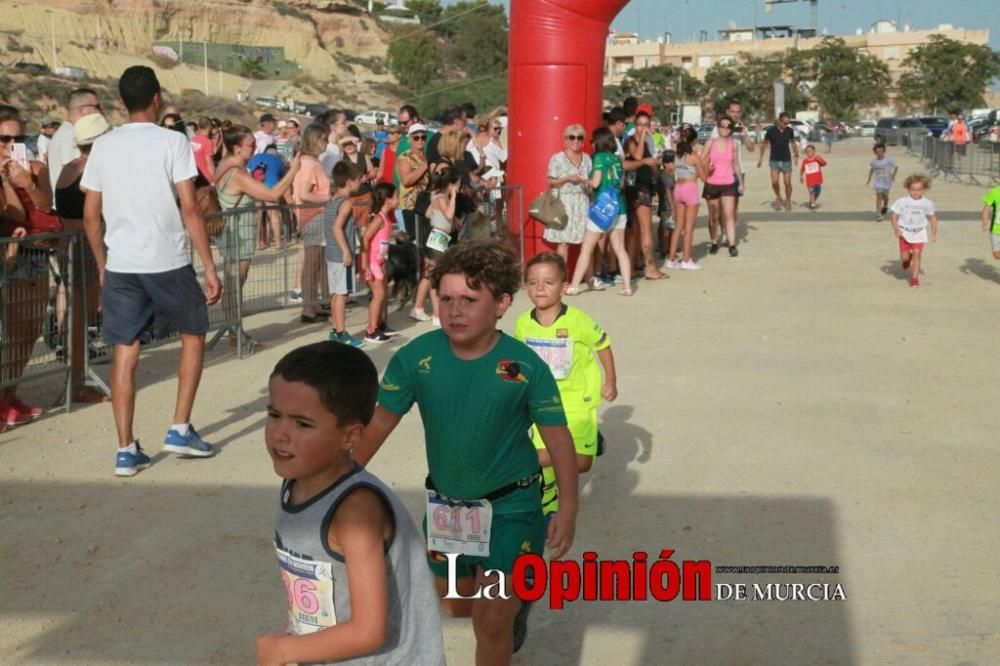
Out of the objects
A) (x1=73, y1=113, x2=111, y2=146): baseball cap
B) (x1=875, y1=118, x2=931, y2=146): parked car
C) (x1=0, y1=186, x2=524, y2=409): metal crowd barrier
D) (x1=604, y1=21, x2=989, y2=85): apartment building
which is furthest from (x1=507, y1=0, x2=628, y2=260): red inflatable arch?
(x1=604, y1=21, x2=989, y2=85): apartment building

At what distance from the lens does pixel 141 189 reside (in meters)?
6.16

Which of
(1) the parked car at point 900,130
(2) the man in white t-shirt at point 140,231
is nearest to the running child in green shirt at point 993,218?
(2) the man in white t-shirt at point 140,231

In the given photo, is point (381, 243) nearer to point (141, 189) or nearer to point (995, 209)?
point (141, 189)

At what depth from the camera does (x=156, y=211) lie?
6.19 metres

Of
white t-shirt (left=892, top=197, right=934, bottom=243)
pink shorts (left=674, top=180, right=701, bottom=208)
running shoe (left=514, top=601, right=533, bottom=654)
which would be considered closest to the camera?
running shoe (left=514, top=601, right=533, bottom=654)

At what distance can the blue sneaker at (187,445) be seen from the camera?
6660 mm

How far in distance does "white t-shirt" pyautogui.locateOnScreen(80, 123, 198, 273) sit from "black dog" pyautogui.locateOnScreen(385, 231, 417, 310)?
5.38 meters

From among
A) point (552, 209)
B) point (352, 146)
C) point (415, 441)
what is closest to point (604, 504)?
point (415, 441)

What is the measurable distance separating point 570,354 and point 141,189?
2561 millimetres

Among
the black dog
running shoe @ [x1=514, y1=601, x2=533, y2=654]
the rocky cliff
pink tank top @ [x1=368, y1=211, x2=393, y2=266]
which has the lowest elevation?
running shoe @ [x1=514, y1=601, x2=533, y2=654]

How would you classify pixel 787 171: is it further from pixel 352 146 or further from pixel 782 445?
pixel 782 445

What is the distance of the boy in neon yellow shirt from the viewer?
16.2 ft

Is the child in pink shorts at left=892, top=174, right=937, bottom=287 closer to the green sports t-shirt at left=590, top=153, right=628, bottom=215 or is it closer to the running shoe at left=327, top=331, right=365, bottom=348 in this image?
the green sports t-shirt at left=590, top=153, right=628, bottom=215

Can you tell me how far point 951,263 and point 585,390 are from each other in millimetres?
10367
